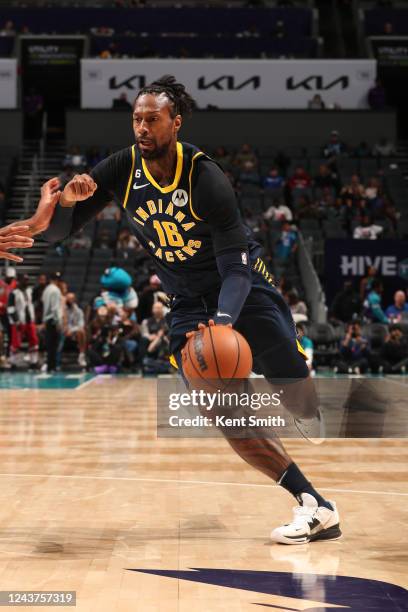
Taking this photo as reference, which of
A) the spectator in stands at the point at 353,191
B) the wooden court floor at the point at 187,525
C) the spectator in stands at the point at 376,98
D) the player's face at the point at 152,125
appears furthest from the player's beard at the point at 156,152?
the spectator in stands at the point at 376,98

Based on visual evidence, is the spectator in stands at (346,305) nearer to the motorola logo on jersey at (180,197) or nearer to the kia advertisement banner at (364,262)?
the kia advertisement banner at (364,262)

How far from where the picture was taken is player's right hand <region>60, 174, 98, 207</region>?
15.2ft

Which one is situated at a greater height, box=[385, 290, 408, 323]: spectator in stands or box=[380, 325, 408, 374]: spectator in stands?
box=[385, 290, 408, 323]: spectator in stands

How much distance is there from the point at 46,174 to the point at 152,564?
24783mm

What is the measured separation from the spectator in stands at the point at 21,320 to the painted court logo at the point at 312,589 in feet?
48.2

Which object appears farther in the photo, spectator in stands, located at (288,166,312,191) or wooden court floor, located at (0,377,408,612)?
spectator in stands, located at (288,166,312,191)

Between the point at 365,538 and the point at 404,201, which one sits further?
the point at 404,201

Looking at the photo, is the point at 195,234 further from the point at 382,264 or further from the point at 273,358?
the point at 382,264

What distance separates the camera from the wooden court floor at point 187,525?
367 cm

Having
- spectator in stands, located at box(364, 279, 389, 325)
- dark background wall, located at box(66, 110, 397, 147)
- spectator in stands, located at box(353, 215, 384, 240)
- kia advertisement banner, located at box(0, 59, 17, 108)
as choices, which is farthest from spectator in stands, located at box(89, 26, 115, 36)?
spectator in stands, located at box(364, 279, 389, 325)

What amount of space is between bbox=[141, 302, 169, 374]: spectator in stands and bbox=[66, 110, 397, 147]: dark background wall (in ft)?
37.4

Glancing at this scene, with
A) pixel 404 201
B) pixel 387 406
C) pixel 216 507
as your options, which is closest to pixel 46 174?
pixel 404 201

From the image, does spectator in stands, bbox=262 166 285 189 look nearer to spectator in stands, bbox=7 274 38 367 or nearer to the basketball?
spectator in stands, bbox=7 274 38 367

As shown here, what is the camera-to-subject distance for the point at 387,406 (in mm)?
11797
